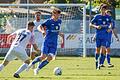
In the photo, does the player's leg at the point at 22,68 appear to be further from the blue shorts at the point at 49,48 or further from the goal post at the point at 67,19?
the goal post at the point at 67,19

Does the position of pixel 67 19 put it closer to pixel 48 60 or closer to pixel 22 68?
pixel 48 60

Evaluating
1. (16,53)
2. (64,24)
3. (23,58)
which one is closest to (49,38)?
(23,58)

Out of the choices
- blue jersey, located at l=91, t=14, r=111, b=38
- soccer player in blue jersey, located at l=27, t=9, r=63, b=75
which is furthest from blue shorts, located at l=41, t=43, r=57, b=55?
blue jersey, located at l=91, t=14, r=111, b=38

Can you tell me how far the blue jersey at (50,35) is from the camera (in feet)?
57.7

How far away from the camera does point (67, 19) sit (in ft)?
106

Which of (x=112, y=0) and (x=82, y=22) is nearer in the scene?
(x=82, y=22)

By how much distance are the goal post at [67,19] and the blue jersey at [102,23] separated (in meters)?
11.7

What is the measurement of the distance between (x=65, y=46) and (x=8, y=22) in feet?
12.0

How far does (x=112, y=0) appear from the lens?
4428 cm

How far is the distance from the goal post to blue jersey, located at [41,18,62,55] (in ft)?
44.9

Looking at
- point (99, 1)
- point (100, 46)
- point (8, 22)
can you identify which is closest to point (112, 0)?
point (99, 1)

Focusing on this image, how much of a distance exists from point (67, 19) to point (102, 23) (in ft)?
41.8

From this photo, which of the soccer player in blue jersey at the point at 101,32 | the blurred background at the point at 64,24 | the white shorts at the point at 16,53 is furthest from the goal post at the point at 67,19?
the white shorts at the point at 16,53

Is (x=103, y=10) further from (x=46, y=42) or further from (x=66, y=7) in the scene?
(x=66, y=7)
